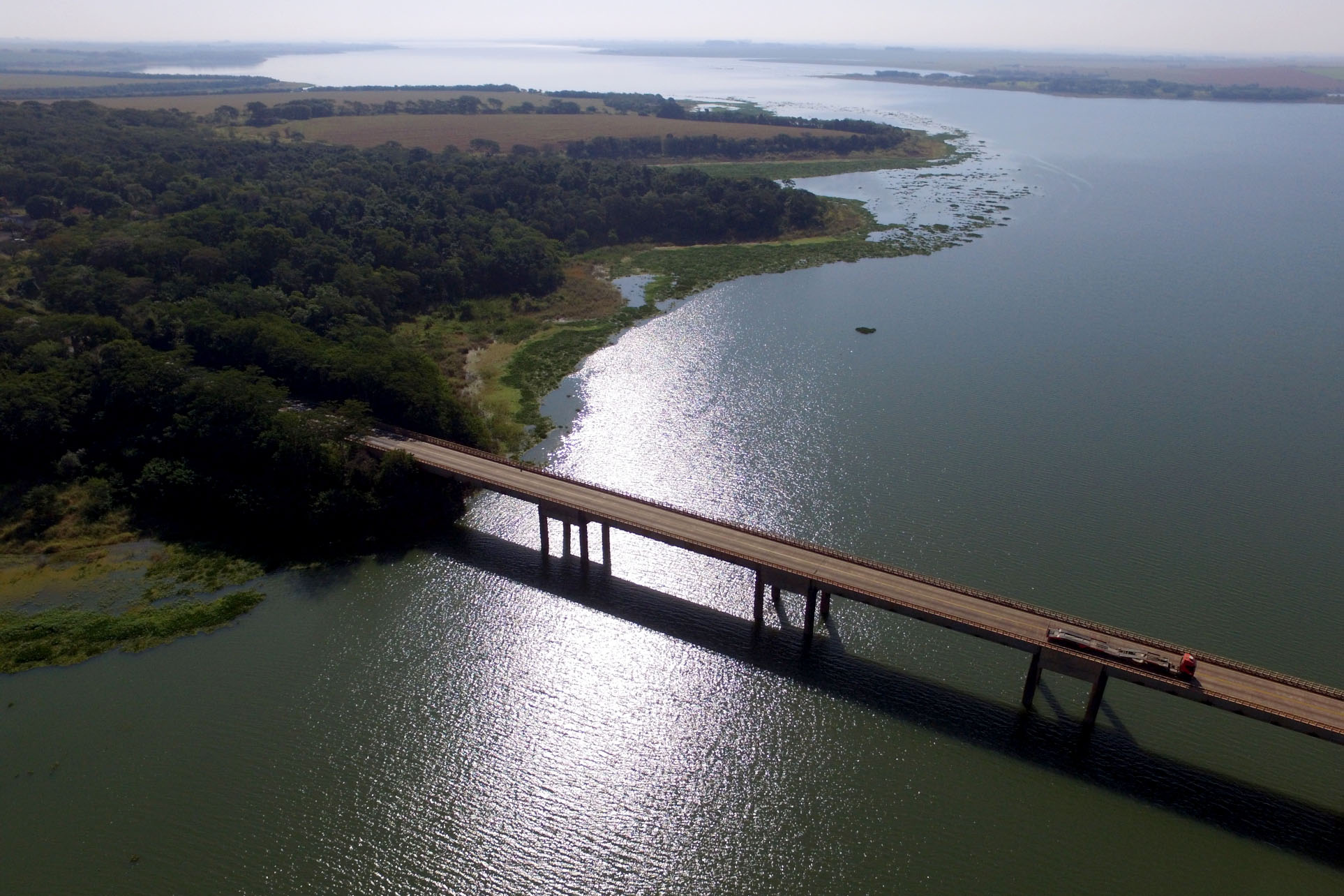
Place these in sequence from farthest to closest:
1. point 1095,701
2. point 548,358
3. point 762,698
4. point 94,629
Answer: point 548,358, point 94,629, point 762,698, point 1095,701

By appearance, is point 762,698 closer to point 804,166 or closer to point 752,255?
point 752,255

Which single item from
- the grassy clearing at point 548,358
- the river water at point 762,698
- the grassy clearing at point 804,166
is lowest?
the river water at point 762,698

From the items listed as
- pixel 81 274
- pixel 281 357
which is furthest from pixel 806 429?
pixel 81 274

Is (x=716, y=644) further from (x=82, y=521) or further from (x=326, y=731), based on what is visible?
(x=82, y=521)

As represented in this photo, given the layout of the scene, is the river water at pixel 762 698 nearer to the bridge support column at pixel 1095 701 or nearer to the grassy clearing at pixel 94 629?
the bridge support column at pixel 1095 701

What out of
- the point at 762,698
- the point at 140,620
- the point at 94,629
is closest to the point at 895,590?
the point at 762,698

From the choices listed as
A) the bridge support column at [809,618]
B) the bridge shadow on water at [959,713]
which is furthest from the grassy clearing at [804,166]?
the bridge support column at [809,618]
